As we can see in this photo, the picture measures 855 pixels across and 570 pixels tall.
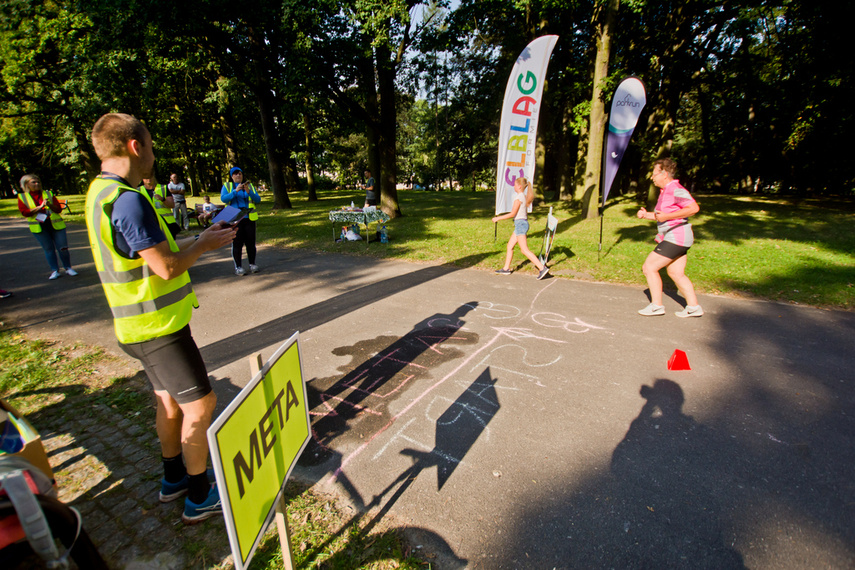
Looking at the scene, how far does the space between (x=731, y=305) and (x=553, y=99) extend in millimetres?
13996

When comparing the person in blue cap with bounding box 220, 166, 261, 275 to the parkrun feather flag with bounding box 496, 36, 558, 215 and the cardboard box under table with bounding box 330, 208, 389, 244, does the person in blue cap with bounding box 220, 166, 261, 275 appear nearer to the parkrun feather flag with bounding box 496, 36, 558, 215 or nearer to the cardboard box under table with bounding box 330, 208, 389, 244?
the cardboard box under table with bounding box 330, 208, 389, 244

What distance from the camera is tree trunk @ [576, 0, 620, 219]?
39.7ft

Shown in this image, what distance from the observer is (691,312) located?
530cm

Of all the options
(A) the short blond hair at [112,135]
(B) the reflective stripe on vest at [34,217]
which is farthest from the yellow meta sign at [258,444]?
(B) the reflective stripe on vest at [34,217]

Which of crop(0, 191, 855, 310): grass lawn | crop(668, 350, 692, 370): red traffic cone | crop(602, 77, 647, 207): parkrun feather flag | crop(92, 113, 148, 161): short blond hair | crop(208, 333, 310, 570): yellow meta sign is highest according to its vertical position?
crop(602, 77, 647, 207): parkrun feather flag

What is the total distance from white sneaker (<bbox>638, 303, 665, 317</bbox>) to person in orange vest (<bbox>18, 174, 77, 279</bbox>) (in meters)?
10.7

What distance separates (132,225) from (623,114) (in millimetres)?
8924

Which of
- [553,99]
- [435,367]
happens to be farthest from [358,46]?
[435,367]

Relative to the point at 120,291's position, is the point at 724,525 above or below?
below

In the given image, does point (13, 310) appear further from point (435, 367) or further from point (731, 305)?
point (731, 305)

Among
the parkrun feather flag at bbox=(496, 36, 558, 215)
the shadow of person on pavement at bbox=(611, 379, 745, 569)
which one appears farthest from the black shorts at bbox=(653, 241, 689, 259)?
the parkrun feather flag at bbox=(496, 36, 558, 215)

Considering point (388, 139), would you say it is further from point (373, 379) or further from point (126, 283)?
point (126, 283)

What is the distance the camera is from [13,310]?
6.34 m

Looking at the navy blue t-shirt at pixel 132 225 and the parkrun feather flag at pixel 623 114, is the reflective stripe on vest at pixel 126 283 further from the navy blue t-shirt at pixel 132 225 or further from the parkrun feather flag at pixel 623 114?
the parkrun feather flag at pixel 623 114
